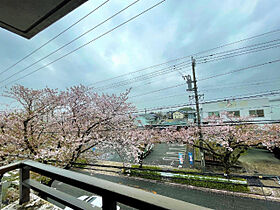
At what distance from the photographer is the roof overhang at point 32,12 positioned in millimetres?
769

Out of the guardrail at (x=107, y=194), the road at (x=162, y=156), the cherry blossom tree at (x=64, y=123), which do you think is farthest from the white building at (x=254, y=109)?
the guardrail at (x=107, y=194)

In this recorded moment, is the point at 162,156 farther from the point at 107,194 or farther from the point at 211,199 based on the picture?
the point at 107,194

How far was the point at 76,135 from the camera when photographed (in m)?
3.57

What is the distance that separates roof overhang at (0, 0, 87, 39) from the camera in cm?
77

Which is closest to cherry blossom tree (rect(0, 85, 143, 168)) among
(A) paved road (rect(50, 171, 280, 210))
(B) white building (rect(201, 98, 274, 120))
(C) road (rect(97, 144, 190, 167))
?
(A) paved road (rect(50, 171, 280, 210))

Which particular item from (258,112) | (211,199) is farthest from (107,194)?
(258,112)

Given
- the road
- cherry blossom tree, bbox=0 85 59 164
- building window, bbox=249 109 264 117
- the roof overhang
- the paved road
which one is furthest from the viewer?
building window, bbox=249 109 264 117

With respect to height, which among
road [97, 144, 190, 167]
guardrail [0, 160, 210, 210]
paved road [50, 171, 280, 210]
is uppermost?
guardrail [0, 160, 210, 210]

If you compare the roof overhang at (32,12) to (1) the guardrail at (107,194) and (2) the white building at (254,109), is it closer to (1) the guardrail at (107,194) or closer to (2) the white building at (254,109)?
(1) the guardrail at (107,194)

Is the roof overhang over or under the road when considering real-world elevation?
over

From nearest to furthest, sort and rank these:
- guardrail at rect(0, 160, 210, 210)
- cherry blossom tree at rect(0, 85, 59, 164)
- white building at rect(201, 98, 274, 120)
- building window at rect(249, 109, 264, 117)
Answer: guardrail at rect(0, 160, 210, 210), cherry blossom tree at rect(0, 85, 59, 164), white building at rect(201, 98, 274, 120), building window at rect(249, 109, 264, 117)

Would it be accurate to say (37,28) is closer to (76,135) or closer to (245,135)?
(76,135)

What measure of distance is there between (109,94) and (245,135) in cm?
605

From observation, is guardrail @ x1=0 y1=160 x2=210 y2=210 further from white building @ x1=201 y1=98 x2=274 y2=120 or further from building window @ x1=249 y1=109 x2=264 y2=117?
building window @ x1=249 y1=109 x2=264 y2=117
